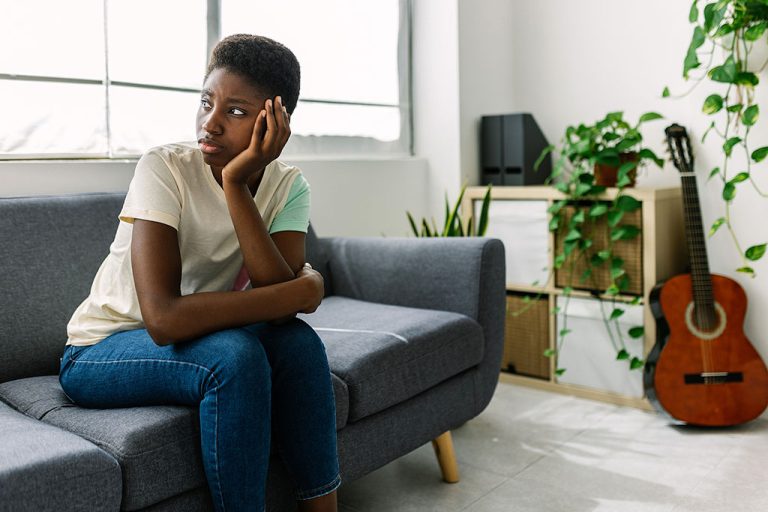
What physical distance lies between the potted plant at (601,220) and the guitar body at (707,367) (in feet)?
0.53

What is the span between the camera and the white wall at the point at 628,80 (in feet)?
8.46

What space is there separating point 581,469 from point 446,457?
0.41 metres

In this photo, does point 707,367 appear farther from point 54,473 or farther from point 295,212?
point 54,473

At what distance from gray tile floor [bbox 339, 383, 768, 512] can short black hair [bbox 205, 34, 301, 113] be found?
3.56 ft

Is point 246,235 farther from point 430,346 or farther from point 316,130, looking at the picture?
point 316,130

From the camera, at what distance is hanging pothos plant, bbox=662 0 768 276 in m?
2.32

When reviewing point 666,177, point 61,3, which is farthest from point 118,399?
point 666,177

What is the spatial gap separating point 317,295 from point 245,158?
0.30m

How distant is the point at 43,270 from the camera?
1.67 metres

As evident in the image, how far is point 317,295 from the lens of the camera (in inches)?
56.0

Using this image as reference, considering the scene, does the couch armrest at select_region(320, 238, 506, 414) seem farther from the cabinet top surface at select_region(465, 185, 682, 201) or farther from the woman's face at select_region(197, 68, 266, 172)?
the woman's face at select_region(197, 68, 266, 172)

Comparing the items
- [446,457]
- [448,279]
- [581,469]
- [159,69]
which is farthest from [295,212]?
[581,469]

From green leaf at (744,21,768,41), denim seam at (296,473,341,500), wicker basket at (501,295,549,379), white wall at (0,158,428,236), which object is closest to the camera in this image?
denim seam at (296,473,341,500)

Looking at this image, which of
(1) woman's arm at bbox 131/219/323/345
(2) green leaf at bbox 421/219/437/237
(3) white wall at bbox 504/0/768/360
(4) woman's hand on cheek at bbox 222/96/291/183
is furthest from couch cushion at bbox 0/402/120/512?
(3) white wall at bbox 504/0/768/360
